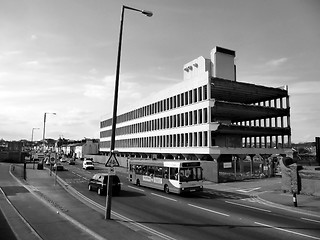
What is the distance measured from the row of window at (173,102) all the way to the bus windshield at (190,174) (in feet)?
76.5

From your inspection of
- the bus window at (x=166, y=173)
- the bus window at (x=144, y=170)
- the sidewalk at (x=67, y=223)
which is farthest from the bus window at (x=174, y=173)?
the sidewalk at (x=67, y=223)

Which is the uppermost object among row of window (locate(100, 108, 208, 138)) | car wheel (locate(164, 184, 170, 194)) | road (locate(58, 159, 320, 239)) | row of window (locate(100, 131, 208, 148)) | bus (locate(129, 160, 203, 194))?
row of window (locate(100, 108, 208, 138))

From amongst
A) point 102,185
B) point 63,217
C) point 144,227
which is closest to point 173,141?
point 102,185

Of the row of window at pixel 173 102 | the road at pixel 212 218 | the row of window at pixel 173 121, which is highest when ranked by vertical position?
the row of window at pixel 173 102

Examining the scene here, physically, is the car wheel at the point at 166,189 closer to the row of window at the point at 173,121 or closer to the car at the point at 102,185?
the car at the point at 102,185

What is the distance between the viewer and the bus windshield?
2353 cm

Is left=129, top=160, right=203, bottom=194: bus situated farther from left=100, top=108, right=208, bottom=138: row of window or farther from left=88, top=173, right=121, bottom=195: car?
left=100, top=108, right=208, bottom=138: row of window

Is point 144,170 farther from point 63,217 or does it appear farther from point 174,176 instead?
point 63,217

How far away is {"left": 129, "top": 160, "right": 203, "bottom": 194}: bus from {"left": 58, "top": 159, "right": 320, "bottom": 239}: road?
1963 mm

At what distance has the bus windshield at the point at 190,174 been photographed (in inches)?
926

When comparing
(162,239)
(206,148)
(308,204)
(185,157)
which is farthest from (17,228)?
(185,157)

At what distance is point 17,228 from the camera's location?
12.1 metres

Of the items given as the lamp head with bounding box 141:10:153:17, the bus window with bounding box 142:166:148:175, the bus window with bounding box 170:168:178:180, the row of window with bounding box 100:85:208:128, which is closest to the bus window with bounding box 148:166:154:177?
the bus window with bounding box 142:166:148:175

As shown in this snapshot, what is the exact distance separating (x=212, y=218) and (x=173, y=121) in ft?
134
